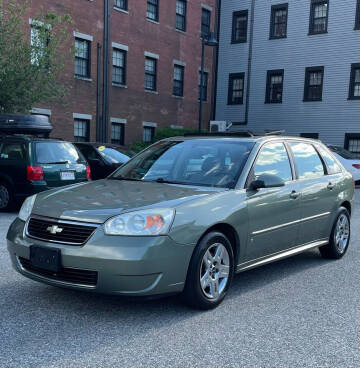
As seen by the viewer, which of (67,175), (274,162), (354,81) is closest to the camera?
(274,162)

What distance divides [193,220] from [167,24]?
22.6 m

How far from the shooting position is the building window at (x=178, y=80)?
26.3m

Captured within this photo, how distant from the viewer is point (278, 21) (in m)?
27.5

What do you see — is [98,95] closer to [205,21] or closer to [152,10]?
[152,10]

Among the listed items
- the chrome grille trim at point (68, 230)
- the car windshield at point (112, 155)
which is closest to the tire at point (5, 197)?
the car windshield at point (112, 155)

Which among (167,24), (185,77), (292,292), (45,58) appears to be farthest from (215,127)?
(292,292)

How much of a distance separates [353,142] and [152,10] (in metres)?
12.5

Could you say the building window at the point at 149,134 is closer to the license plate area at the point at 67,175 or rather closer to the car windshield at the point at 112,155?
the car windshield at the point at 112,155

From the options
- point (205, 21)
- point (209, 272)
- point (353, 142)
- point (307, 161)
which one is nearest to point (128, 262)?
point (209, 272)

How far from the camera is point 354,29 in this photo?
25.2 meters

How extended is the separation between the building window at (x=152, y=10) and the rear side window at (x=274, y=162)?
792 inches

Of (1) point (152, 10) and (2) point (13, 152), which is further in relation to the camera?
(1) point (152, 10)

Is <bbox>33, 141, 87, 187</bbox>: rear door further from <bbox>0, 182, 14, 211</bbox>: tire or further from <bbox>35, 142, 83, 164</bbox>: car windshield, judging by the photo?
<bbox>0, 182, 14, 211</bbox>: tire

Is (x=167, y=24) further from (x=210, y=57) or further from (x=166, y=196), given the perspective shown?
(x=166, y=196)
